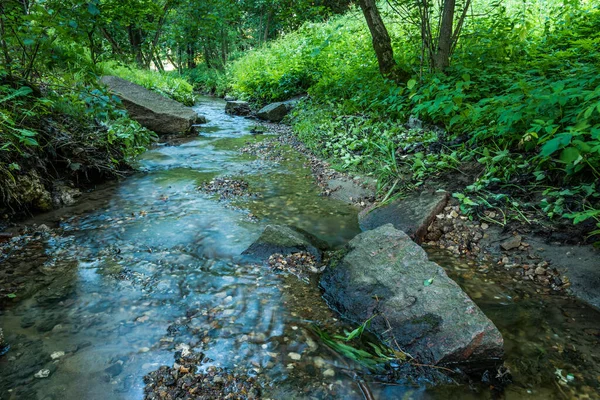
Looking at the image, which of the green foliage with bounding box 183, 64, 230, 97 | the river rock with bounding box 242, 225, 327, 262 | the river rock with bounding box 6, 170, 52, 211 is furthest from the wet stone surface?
the green foliage with bounding box 183, 64, 230, 97

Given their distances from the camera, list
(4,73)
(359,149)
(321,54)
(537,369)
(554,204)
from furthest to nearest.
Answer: (321,54) → (359,149) → (4,73) → (554,204) → (537,369)

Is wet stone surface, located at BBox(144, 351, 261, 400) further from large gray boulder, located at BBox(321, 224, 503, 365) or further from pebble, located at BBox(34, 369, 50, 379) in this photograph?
large gray boulder, located at BBox(321, 224, 503, 365)

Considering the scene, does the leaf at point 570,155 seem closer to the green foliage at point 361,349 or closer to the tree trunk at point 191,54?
the green foliage at point 361,349

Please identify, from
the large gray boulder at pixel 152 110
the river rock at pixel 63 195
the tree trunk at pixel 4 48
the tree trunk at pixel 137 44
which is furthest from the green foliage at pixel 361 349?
the tree trunk at pixel 137 44

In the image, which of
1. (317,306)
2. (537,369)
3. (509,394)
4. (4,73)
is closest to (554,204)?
(537,369)

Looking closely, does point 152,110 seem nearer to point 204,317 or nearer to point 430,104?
point 430,104

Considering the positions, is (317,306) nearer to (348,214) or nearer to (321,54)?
(348,214)

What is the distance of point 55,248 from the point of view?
341 centimetres

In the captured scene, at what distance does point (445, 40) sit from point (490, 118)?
7.08ft

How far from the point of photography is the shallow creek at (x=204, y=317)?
200cm

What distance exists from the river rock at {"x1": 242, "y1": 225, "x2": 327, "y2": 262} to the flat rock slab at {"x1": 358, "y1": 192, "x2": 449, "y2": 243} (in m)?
0.83

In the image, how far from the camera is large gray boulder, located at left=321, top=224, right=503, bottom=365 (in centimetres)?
211

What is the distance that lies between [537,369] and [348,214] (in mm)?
2560

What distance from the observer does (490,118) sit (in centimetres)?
421
